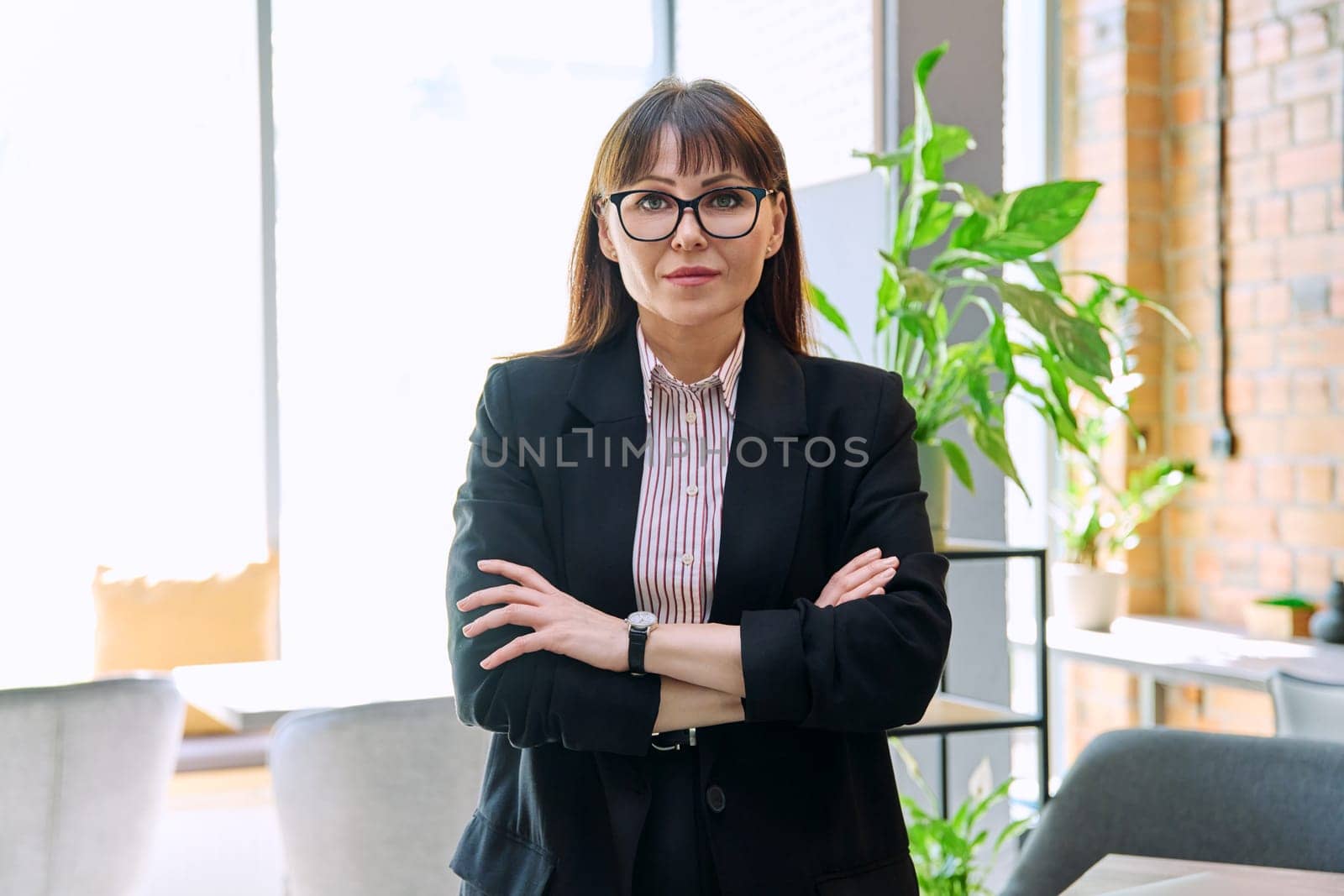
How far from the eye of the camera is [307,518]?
12.7 ft

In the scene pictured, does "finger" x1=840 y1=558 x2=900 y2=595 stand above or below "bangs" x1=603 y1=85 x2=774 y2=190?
below

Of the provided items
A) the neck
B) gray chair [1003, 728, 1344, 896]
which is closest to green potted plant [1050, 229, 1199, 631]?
gray chair [1003, 728, 1344, 896]

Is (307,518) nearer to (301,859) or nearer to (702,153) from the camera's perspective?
(301,859)

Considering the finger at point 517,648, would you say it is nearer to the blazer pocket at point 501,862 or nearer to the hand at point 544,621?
the hand at point 544,621

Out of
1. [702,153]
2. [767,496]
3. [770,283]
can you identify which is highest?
[702,153]

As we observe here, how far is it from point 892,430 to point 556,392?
0.37 metres

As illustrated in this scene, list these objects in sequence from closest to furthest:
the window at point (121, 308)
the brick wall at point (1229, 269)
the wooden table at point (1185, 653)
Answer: the wooden table at point (1185, 653) → the brick wall at point (1229, 269) → the window at point (121, 308)

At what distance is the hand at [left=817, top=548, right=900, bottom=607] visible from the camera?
131 centimetres

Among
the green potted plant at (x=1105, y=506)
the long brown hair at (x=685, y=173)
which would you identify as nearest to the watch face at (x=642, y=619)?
the long brown hair at (x=685, y=173)

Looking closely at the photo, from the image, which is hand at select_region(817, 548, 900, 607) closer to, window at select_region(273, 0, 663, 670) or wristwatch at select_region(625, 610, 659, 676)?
wristwatch at select_region(625, 610, 659, 676)

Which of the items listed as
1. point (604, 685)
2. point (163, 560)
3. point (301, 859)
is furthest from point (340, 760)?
point (163, 560)

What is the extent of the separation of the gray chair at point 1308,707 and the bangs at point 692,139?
1229mm

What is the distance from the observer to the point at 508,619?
4.22ft

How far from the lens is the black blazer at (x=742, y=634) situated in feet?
4.06
